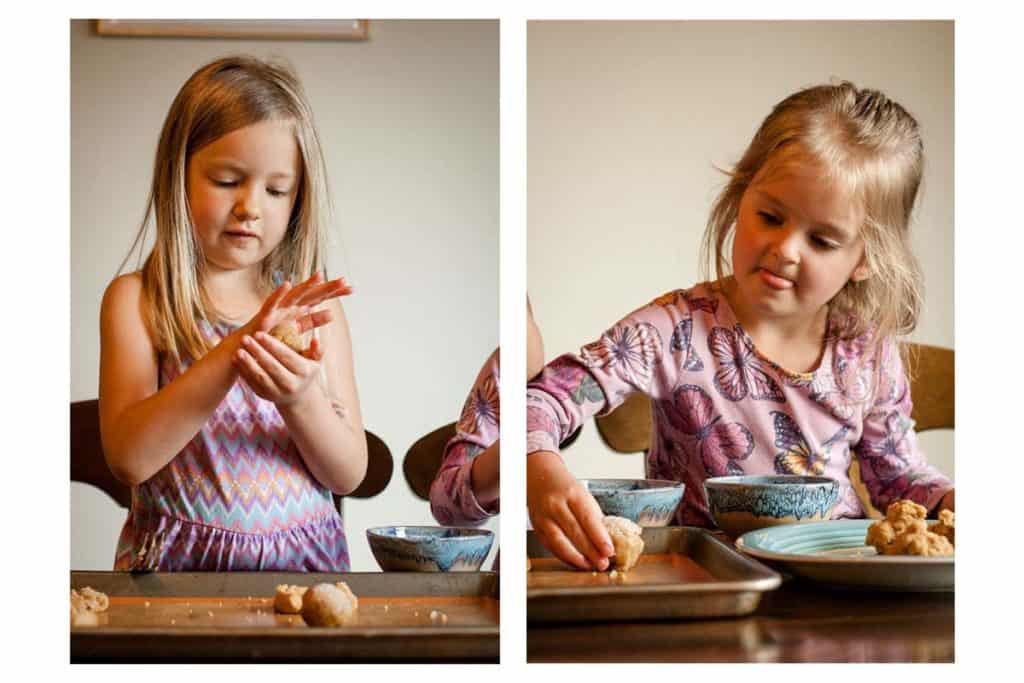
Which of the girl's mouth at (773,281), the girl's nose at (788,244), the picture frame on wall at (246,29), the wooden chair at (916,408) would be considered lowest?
the wooden chair at (916,408)

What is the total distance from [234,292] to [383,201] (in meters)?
0.21

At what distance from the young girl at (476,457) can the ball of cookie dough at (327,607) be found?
6.7 inches

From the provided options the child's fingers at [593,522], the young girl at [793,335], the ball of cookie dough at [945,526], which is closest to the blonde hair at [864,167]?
the young girl at [793,335]

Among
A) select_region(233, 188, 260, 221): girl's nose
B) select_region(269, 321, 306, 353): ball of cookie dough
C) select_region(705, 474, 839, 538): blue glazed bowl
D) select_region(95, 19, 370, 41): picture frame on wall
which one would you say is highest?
select_region(95, 19, 370, 41): picture frame on wall

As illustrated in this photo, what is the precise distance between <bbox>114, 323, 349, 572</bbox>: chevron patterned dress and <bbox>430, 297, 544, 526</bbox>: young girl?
0.45 feet

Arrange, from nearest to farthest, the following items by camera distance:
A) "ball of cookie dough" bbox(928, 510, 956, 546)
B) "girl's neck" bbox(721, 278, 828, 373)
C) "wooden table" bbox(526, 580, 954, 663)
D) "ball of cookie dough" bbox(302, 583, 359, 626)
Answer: "wooden table" bbox(526, 580, 954, 663)
"ball of cookie dough" bbox(302, 583, 359, 626)
"ball of cookie dough" bbox(928, 510, 956, 546)
"girl's neck" bbox(721, 278, 828, 373)

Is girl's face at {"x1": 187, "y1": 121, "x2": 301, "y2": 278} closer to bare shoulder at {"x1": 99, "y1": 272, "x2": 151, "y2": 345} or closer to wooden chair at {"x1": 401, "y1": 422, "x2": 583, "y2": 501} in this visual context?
bare shoulder at {"x1": 99, "y1": 272, "x2": 151, "y2": 345}

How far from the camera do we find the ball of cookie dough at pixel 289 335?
1404mm

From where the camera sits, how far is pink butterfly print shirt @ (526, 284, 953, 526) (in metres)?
1.44

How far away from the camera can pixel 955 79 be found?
1.45 metres

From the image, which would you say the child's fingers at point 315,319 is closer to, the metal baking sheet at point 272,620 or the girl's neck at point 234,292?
the girl's neck at point 234,292

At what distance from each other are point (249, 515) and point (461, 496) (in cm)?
26

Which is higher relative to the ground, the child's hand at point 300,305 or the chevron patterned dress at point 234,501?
the child's hand at point 300,305

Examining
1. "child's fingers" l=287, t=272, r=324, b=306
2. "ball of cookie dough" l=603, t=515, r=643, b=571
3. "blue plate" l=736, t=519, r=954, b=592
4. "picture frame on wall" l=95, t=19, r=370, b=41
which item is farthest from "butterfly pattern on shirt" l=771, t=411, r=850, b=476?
"picture frame on wall" l=95, t=19, r=370, b=41
